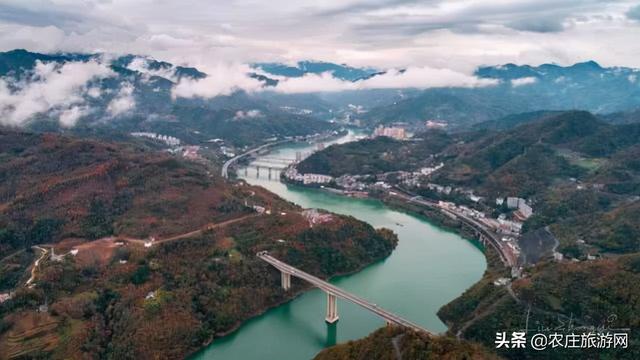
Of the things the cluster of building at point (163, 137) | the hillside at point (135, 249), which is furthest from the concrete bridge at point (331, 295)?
the cluster of building at point (163, 137)

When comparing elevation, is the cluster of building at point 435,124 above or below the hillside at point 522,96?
below

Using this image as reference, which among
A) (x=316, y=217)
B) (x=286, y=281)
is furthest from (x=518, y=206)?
(x=286, y=281)

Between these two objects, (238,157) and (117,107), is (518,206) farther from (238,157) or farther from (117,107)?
(117,107)

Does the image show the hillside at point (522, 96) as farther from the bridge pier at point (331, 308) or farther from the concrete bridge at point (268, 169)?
the bridge pier at point (331, 308)

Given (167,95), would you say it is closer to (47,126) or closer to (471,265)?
(47,126)

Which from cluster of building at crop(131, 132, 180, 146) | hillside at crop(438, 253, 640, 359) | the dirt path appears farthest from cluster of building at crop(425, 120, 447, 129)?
hillside at crop(438, 253, 640, 359)

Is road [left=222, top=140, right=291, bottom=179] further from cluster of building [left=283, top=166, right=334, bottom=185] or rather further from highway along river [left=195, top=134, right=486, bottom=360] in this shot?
highway along river [left=195, top=134, right=486, bottom=360]

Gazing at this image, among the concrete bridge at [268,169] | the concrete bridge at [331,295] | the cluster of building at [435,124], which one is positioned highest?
the concrete bridge at [331,295]

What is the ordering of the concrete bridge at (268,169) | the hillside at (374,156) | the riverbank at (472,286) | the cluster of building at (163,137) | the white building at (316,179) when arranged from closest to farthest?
the riverbank at (472,286) < the white building at (316,179) < the hillside at (374,156) < the concrete bridge at (268,169) < the cluster of building at (163,137)
